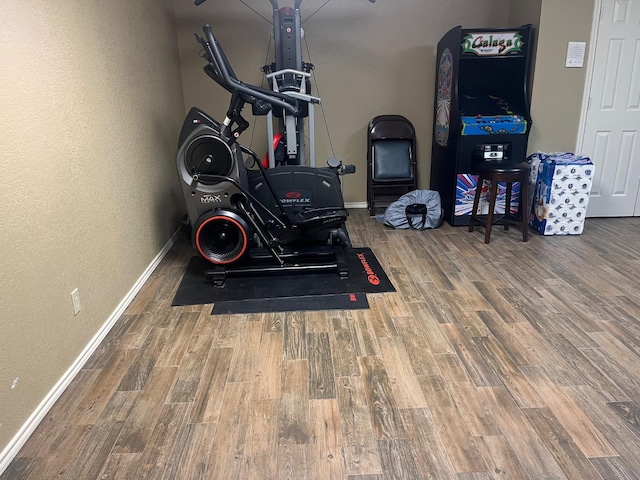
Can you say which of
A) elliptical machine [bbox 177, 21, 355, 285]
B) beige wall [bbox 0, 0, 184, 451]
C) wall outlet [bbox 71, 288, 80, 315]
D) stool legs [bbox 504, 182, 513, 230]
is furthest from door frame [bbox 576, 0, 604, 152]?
wall outlet [bbox 71, 288, 80, 315]

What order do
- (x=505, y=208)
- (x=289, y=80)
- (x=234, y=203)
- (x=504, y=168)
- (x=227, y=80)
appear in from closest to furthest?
1. (x=227, y=80)
2. (x=234, y=203)
3. (x=504, y=168)
4. (x=289, y=80)
5. (x=505, y=208)

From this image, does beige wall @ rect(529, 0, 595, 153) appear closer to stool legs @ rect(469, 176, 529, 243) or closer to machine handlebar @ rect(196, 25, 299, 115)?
stool legs @ rect(469, 176, 529, 243)

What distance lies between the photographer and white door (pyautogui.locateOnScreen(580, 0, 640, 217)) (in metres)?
3.95

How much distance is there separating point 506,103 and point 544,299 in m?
2.17

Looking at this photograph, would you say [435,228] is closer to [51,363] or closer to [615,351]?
[615,351]

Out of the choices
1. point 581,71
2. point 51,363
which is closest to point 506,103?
point 581,71

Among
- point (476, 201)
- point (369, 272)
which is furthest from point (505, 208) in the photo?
point (369, 272)

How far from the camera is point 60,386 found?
6.59 feet

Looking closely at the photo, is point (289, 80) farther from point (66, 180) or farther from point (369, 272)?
point (66, 180)

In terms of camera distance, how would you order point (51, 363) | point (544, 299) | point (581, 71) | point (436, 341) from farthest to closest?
point (581, 71), point (544, 299), point (436, 341), point (51, 363)

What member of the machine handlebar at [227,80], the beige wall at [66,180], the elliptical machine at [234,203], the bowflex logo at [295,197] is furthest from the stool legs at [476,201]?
the beige wall at [66,180]

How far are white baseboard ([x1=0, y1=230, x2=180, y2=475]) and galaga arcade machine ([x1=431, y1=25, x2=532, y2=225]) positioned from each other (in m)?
2.80

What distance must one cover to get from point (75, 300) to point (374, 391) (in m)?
1.45

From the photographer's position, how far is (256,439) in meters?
1.75
